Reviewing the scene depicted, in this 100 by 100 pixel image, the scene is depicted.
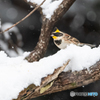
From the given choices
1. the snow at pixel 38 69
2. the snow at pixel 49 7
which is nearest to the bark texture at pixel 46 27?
the snow at pixel 49 7

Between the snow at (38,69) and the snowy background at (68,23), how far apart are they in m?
1.54

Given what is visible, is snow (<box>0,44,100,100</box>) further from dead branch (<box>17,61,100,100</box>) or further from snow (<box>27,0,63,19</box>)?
snow (<box>27,0,63,19</box>)

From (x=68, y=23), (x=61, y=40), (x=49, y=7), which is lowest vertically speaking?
(x=68, y=23)

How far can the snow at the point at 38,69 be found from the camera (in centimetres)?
114

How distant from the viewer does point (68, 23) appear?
2.91 metres

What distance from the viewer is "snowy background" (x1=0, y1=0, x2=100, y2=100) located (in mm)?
2844

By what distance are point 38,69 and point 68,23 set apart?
73.5 inches

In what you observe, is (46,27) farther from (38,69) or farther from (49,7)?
(38,69)

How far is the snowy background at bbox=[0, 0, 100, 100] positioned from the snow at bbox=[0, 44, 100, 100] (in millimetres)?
1537

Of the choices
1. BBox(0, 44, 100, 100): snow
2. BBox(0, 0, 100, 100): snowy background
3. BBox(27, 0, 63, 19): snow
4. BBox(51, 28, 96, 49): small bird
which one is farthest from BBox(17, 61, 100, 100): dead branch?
BBox(0, 0, 100, 100): snowy background

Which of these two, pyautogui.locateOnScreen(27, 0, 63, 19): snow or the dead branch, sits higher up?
pyautogui.locateOnScreen(27, 0, 63, 19): snow

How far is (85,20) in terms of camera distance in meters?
2.93

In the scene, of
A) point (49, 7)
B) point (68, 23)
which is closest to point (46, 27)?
point (49, 7)

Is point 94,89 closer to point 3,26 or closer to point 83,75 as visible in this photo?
point 83,75
